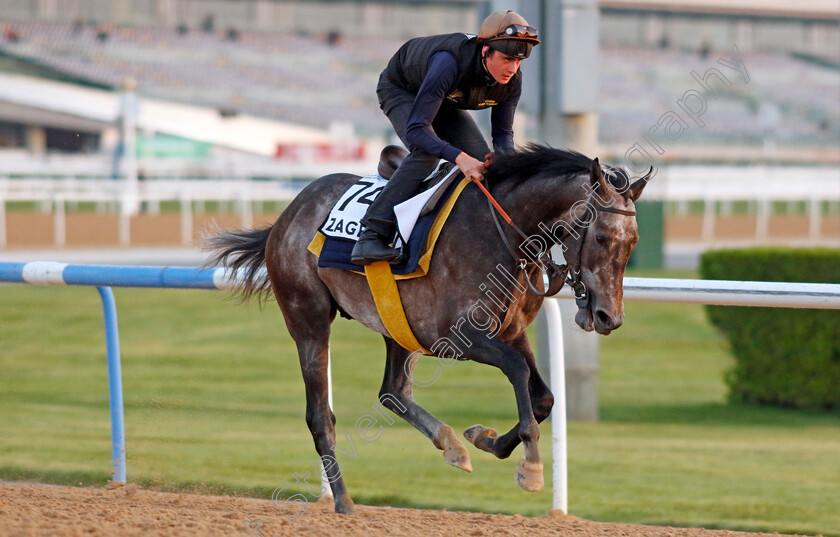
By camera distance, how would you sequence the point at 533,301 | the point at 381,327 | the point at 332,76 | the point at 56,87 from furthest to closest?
the point at 332,76 < the point at 56,87 < the point at 381,327 < the point at 533,301

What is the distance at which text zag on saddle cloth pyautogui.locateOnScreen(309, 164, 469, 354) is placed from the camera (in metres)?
3.83

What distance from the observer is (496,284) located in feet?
12.1

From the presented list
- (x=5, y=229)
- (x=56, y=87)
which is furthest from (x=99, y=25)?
(x=5, y=229)

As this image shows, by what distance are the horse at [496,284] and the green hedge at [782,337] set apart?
161 inches

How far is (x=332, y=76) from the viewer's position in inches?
1420

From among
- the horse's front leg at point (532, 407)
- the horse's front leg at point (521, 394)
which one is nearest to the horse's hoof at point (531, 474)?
the horse's front leg at point (521, 394)

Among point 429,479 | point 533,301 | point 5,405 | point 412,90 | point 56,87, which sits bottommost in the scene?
point 429,479

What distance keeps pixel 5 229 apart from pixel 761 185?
47.6 ft

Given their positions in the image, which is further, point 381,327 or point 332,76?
point 332,76

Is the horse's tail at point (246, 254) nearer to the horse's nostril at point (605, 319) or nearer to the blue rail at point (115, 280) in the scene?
the blue rail at point (115, 280)

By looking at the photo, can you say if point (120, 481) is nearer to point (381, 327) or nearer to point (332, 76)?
point (381, 327)

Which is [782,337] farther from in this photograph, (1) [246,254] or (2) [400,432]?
(1) [246,254]

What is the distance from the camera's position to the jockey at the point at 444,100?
12.4 ft

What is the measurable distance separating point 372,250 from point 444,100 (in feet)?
2.12
